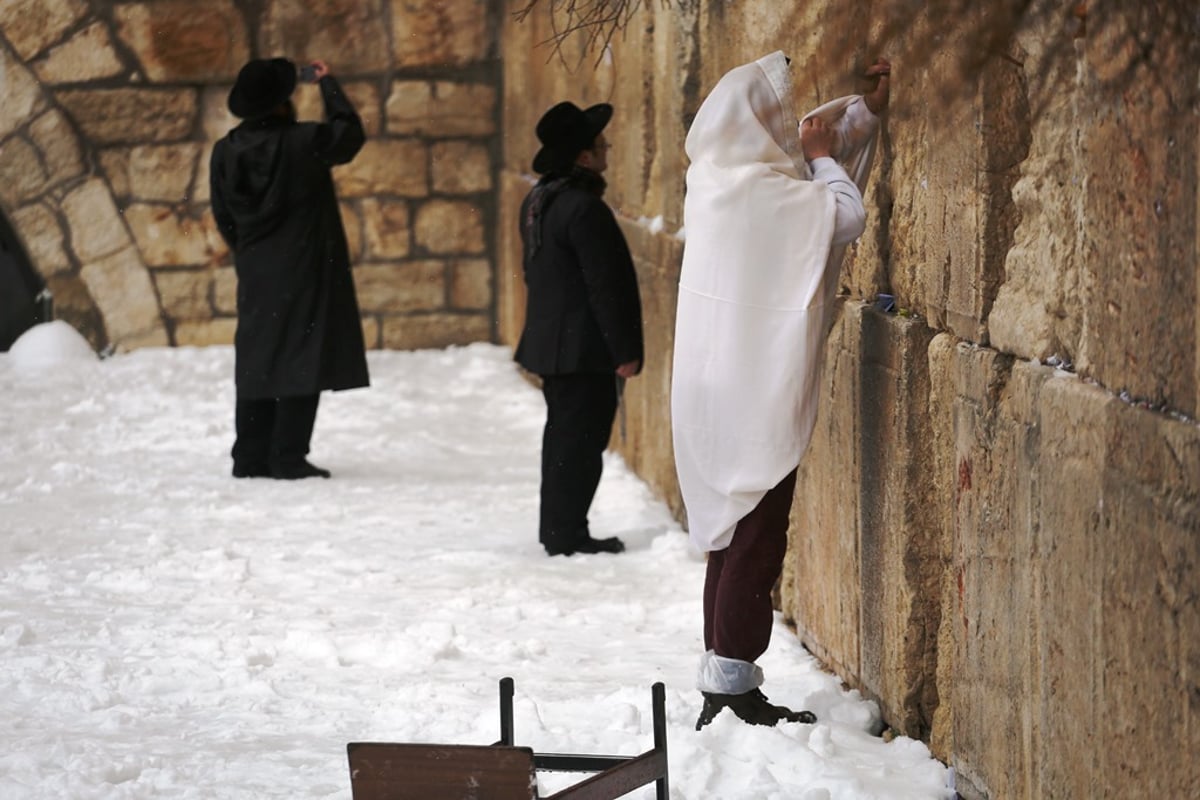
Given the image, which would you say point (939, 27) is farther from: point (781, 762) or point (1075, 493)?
point (781, 762)

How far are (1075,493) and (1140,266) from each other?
15.8 inches

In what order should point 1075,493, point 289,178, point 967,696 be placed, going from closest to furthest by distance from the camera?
point 1075,493, point 967,696, point 289,178

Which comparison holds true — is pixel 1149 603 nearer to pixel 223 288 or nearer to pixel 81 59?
pixel 223 288

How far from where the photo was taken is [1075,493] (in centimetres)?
272

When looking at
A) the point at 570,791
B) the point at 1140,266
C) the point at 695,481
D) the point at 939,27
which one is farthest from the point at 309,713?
the point at 939,27

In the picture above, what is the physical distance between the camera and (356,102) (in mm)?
9969

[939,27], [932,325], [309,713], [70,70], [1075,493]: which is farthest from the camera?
[70,70]

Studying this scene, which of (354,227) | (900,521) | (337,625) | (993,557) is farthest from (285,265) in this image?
(993,557)

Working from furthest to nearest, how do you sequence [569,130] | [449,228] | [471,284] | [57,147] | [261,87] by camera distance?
[471,284] < [449,228] < [57,147] < [261,87] < [569,130]

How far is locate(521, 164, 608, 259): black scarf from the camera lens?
5531 mm

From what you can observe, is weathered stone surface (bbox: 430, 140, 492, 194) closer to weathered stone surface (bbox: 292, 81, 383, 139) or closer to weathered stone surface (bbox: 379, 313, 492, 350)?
weathered stone surface (bbox: 292, 81, 383, 139)

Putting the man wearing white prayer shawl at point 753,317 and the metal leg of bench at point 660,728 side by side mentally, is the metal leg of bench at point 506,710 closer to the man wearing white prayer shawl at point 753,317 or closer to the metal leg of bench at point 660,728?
the metal leg of bench at point 660,728

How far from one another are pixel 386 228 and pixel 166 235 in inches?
48.9

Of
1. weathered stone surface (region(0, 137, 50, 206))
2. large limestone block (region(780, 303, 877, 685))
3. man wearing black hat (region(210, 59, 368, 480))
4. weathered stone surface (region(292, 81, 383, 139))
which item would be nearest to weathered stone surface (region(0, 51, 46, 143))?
weathered stone surface (region(0, 137, 50, 206))
